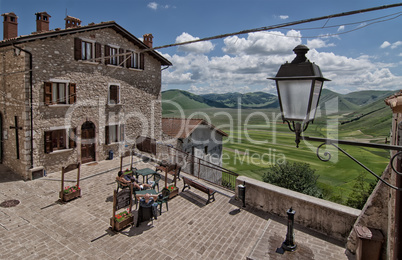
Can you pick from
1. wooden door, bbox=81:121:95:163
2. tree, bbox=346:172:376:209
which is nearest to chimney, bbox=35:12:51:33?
wooden door, bbox=81:121:95:163

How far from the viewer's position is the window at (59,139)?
40.4 feet

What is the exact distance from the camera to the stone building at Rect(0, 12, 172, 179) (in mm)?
11672

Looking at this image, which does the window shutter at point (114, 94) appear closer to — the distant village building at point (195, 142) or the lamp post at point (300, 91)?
the distant village building at point (195, 142)

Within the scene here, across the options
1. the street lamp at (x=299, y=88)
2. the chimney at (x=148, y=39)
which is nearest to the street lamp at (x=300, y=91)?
the street lamp at (x=299, y=88)

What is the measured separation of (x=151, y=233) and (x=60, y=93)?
31.6ft

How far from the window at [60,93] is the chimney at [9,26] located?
4.17 metres

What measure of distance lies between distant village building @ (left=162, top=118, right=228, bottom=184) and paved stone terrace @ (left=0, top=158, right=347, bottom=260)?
31.4 feet

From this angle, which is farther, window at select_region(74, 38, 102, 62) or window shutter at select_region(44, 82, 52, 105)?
window at select_region(74, 38, 102, 62)

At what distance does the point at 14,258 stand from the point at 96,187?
488 centimetres

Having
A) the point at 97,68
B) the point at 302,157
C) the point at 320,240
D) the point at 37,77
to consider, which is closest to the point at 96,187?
the point at 37,77

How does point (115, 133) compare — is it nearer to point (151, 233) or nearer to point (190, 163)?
point (190, 163)

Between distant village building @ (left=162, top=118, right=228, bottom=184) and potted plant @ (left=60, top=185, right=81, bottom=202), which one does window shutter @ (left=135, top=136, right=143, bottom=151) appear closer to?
distant village building @ (left=162, top=118, right=228, bottom=184)

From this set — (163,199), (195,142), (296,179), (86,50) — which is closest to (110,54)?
(86,50)

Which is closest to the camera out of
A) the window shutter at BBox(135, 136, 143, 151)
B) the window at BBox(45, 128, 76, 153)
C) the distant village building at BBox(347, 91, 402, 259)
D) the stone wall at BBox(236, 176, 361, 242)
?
the distant village building at BBox(347, 91, 402, 259)
